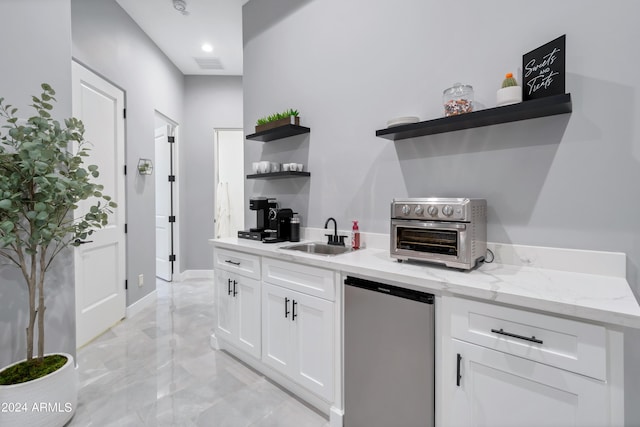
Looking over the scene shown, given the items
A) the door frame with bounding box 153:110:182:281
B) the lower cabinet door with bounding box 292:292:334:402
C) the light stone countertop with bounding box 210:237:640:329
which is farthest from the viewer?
the door frame with bounding box 153:110:182:281

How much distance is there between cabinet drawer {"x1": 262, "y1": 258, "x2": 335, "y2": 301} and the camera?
5.68 ft

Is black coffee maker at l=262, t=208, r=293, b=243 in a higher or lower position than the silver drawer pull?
higher

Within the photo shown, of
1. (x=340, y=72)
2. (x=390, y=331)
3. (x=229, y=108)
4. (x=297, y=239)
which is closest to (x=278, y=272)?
(x=297, y=239)

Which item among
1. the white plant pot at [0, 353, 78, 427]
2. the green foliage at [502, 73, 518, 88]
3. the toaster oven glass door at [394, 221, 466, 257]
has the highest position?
the green foliage at [502, 73, 518, 88]

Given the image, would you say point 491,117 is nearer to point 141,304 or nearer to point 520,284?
point 520,284

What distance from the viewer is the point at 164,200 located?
4680mm

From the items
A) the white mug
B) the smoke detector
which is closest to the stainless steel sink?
the white mug

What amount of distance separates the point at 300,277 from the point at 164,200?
366cm

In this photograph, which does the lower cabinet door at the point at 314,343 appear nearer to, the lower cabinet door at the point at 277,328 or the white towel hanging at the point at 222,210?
the lower cabinet door at the point at 277,328

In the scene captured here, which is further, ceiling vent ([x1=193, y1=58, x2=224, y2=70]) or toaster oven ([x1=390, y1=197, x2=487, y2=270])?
ceiling vent ([x1=193, y1=58, x2=224, y2=70])

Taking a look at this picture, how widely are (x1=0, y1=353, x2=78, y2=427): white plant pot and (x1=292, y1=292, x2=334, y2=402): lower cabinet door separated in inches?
50.8

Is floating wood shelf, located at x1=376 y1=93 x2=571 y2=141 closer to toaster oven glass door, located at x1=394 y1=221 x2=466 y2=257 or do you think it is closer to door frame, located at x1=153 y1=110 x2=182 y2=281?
toaster oven glass door, located at x1=394 y1=221 x2=466 y2=257

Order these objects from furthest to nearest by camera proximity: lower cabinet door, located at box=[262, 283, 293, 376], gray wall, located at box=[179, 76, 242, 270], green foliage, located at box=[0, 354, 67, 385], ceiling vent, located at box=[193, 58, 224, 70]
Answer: gray wall, located at box=[179, 76, 242, 270], ceiling vent, located at box=[193, 58, 224, 70], lower cabinet door, located at box=[262, 283, 293, 376], green foliage, located at box=[0, 354, 67, 385]

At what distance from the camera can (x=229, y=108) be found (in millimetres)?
4785
